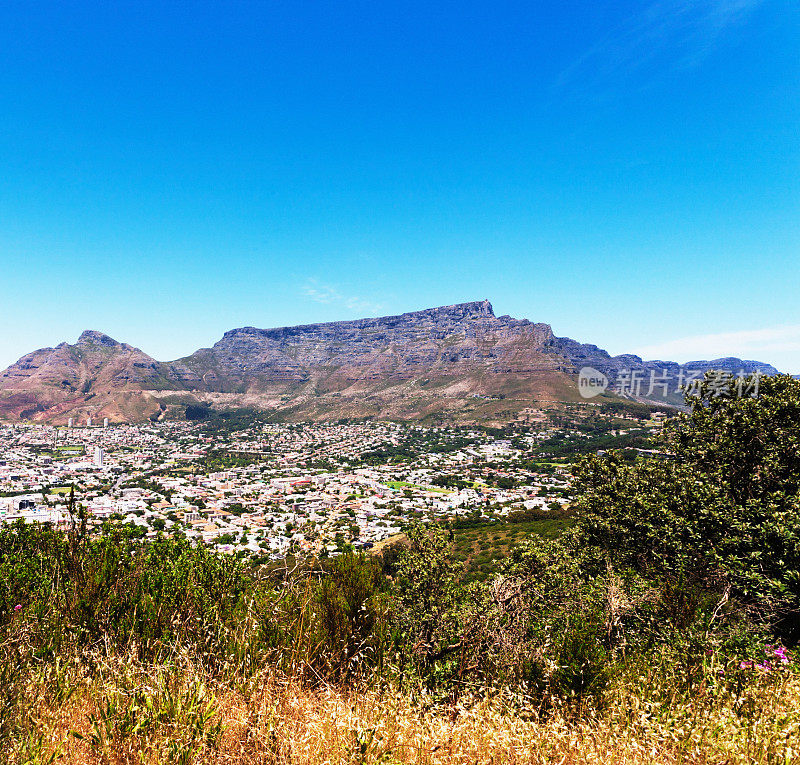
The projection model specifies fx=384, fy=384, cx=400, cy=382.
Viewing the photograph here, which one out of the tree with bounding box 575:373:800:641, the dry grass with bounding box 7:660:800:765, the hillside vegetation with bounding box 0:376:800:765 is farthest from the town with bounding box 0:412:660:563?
the tree with bounding box 575:373:800:641

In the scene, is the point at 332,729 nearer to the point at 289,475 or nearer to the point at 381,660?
the point at 381,660

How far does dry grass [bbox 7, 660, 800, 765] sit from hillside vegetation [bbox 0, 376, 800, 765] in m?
0.02

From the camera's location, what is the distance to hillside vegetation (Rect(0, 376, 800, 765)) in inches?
112

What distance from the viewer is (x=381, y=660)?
4406 millimetres

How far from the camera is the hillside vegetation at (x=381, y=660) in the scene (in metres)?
2.83

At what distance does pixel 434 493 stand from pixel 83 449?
125238mm

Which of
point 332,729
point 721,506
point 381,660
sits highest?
point 721,506

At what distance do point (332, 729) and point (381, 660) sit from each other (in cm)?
159

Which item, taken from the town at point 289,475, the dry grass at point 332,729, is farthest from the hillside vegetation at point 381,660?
the town at point 289,475

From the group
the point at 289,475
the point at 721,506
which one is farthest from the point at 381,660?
the point at 289,475

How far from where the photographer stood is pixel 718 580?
7324 mm

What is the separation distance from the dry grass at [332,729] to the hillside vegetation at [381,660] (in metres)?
0.02

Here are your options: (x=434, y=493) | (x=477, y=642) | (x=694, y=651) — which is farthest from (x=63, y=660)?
(x=434, y=493)

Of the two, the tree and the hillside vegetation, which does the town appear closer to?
the hillside vegetation
